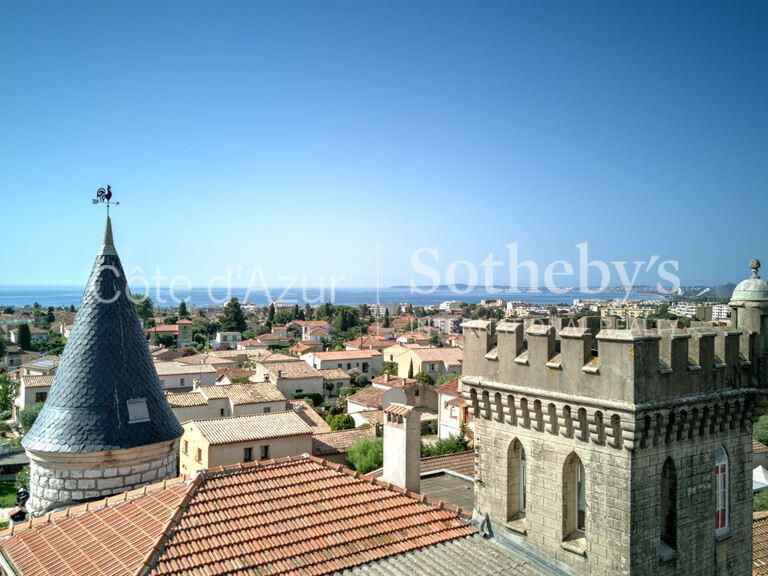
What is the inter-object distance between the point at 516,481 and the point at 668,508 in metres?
2.00

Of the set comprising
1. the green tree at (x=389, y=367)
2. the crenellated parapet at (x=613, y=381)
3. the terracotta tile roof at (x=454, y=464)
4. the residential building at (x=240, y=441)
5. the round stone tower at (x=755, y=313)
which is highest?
the round stone tower at (x=755, y=313)

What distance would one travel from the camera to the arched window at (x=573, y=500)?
8.22 metres

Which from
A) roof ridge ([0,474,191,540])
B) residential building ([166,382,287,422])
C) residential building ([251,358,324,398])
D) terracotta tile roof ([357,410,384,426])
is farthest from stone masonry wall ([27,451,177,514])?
residential building ([251,358,324,398])

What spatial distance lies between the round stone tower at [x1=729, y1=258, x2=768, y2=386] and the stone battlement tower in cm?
2

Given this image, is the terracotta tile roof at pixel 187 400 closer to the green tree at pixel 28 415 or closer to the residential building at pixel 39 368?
the green tree at pixel 28 415

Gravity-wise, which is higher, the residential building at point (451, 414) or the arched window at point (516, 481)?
the arched window at point (516, 481)

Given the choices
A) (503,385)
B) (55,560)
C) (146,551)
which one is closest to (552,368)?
(503,385)

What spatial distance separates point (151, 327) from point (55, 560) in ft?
383

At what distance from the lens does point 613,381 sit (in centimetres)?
743

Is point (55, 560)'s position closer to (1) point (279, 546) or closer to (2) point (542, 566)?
(1) point (279, 546)

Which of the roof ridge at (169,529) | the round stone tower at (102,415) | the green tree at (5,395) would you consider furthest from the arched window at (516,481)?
the green tree at (5,395)

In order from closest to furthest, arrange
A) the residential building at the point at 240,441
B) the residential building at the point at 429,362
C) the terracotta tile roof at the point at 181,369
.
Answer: the residential building at the point at 240,441 < the terracotta tile roof at the point at 181,369 < the residential building at the point at 429,362

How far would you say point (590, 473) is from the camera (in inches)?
306

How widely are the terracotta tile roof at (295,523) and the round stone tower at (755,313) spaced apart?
4.85m
